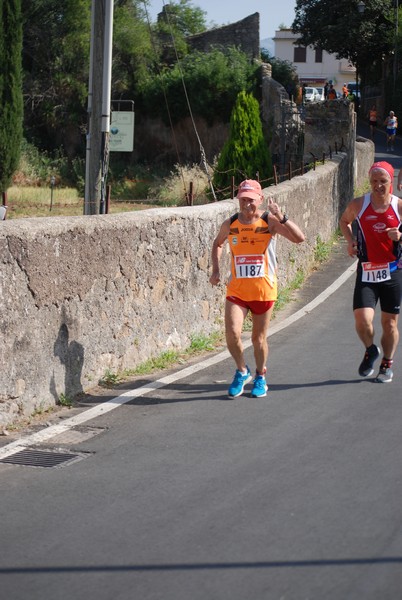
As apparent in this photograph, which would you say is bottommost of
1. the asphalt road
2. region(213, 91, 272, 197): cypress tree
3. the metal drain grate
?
the metal drain grate

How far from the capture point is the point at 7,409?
23.9 ft

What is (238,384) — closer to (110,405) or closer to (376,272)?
(110,405)

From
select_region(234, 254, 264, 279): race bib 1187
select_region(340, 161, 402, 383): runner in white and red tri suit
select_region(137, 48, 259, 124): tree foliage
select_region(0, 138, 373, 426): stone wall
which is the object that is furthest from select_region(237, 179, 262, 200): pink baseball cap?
select_region(137, 48, 259, 124): tree foliage

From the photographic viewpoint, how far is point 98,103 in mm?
17031

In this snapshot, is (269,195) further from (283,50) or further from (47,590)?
(283,50)

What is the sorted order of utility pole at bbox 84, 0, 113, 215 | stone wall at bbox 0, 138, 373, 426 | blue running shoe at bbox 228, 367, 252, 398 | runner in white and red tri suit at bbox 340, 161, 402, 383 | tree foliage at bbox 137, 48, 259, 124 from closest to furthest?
stone wall at bbox 0, 138, 373, 426, blue running shoe at bbox 228, 367, 252, 398, runner in white and red tri suit at bbox 340, 161, 402, 383, utility pole at bbox 84, 0, 113, 215, tree foliage at bbox 137, 48, 259, 124

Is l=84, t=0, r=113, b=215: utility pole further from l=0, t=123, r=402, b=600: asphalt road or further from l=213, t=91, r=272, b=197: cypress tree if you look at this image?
l=213, t=91, r=272, b=197: cypress tree

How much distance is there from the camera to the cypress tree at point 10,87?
97.5ft

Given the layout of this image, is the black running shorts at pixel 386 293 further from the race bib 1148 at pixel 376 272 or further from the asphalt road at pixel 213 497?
the asphalt road at pixel 213 497

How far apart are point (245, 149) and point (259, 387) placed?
2534 centimetres

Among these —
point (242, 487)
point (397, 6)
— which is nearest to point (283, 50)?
point (397, 6)

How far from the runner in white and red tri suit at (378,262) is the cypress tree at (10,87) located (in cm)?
2257

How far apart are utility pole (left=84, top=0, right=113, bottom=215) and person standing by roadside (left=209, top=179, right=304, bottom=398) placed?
8564 mm

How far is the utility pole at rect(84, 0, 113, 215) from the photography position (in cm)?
1675
